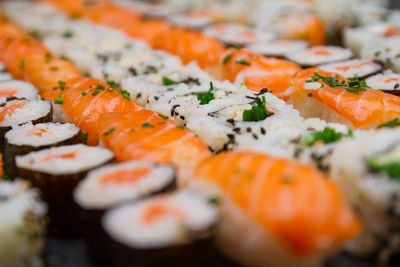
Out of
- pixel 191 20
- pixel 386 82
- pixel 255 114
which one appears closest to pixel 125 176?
pixel 255 114

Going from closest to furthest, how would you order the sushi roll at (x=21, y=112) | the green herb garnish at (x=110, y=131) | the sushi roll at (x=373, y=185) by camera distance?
the sushi roll at (x=373, y=185)
the green herb garnish at (x=110, y=131)
the sushi roll at (x=21, y=112)

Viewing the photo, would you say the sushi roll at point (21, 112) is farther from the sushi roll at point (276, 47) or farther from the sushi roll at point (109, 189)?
the sushi roll at point (276, 47)

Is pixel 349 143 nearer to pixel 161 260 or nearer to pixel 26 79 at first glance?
pixel 161 260

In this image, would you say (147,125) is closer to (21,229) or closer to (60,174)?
(60,174)

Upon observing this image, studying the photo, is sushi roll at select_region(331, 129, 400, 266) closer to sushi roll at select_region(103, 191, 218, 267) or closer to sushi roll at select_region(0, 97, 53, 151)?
sushi roll at select_region(103, 191, 218, 267)

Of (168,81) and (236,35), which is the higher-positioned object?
(236,35)

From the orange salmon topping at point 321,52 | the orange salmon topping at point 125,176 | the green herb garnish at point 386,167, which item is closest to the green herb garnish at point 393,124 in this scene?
the green herb garnish at point 386,167

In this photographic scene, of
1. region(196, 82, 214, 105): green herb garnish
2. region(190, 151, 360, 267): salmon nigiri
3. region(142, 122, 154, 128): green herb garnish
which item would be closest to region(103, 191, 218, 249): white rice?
region(190, 151, 360, 267): salmon nigiri
